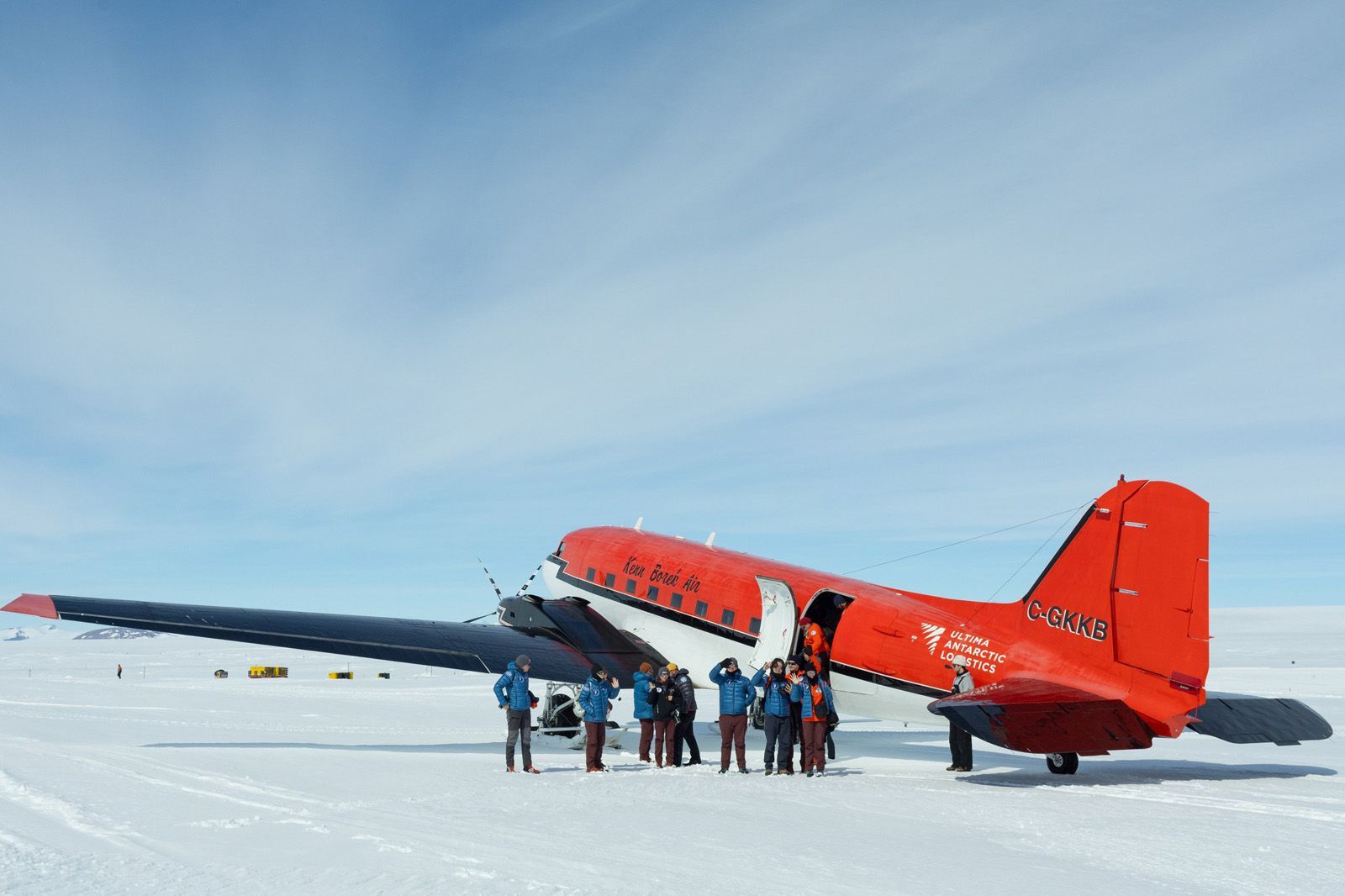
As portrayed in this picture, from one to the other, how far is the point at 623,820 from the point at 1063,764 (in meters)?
7.65

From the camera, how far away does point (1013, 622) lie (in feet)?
50.6

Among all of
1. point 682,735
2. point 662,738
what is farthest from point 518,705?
point 682,735

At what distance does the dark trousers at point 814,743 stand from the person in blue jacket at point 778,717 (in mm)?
237

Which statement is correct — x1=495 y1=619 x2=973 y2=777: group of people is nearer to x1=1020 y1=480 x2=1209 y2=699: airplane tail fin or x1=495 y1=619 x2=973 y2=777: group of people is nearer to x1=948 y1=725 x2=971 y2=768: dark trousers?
x1=948 y1=725 x2=971 y2=768: dark trousers

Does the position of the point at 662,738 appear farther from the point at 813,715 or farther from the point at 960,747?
the point at 960,747

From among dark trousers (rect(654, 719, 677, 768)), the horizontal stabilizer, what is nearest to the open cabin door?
dark trousers (rect(654, 719, 677, 768))

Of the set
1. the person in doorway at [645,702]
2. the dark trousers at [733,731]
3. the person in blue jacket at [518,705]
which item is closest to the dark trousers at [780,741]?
the dark trousers at [733,731]

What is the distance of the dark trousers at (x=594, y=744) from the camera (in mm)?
14531

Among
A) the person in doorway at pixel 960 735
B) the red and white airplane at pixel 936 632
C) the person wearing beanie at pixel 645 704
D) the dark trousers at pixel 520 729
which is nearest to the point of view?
the red and white airplane at pixel 936 632

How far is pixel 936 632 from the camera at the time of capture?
1600cm

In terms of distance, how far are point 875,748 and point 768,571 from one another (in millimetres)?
4035

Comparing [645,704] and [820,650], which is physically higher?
[820,650]

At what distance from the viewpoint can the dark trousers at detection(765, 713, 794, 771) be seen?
1491 centimetres

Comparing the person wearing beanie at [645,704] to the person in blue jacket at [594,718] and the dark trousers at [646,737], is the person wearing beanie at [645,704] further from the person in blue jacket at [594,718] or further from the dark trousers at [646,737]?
the person in blue jacket at [594,718]
